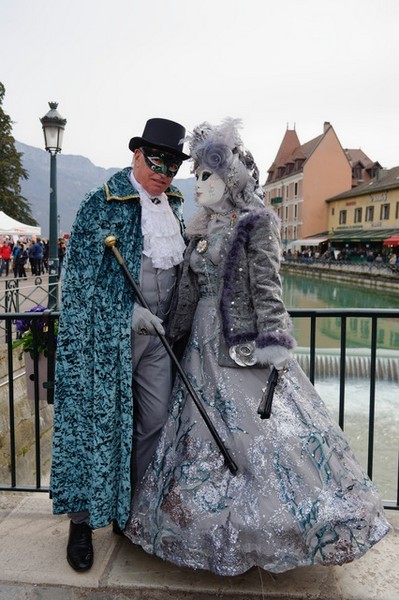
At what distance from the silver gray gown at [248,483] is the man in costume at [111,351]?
13 cm

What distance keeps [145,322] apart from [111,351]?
19cm

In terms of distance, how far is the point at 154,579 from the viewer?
211 centimetres

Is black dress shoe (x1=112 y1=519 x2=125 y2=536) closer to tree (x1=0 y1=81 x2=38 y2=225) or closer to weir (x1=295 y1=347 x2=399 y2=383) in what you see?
weir (x1=295 y1=347 x2=399 y2=383)

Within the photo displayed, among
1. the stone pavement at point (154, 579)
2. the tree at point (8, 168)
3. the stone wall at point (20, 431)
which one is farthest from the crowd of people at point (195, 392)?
the tree at point (8, 168)

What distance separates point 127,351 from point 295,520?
0.93 metres

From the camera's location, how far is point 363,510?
1.99 metres

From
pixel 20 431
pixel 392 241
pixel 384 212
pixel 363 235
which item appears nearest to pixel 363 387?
pixel 20 431

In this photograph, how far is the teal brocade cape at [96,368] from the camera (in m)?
2.16

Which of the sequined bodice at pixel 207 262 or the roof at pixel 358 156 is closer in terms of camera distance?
the sequined bodice at pixel 207 262

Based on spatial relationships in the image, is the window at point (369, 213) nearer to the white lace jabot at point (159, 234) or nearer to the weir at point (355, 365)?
the weir at point (355, 365)

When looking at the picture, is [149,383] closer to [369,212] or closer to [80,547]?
[80,547]

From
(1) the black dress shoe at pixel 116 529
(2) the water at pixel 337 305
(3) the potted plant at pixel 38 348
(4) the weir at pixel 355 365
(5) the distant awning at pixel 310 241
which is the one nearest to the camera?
(1) the black dress shoe at pixel 116 529

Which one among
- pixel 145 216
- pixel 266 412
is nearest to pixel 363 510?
pixel 266 412

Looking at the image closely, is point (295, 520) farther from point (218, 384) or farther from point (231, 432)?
point (218, 384)
